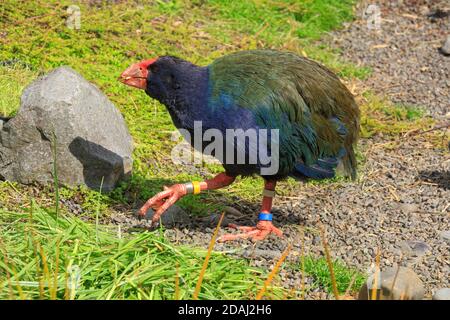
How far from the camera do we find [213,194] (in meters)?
Result: 5.35

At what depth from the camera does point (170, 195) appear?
4.71 meters

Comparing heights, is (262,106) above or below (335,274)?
above

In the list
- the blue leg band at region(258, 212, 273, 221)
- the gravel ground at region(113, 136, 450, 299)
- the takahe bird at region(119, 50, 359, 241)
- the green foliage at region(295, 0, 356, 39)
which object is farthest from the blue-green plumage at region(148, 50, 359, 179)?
the green foliage at region(295, 0, 356, 39)

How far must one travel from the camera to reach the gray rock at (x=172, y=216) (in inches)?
192

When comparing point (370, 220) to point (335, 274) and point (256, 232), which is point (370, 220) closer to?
point (256, 232)

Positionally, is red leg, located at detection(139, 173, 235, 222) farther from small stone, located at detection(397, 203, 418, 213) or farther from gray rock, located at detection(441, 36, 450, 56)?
gray rock, located at detection(441, 36, 450, 56)

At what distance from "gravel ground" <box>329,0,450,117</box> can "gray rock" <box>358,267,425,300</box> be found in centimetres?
315

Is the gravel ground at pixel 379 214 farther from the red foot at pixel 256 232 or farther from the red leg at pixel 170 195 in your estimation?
the red leg at pixel 170 195

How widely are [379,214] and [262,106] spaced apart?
1236mm

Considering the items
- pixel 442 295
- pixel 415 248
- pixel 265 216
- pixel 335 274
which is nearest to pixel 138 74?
pixel 265 216

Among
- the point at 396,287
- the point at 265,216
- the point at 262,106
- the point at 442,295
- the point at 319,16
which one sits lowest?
the point at 265,216

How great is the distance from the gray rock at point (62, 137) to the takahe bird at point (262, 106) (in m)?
0.41

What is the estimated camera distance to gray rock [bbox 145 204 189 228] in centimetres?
487

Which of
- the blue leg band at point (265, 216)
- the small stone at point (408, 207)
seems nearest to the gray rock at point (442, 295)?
the blue leg band at point (265, 216)
